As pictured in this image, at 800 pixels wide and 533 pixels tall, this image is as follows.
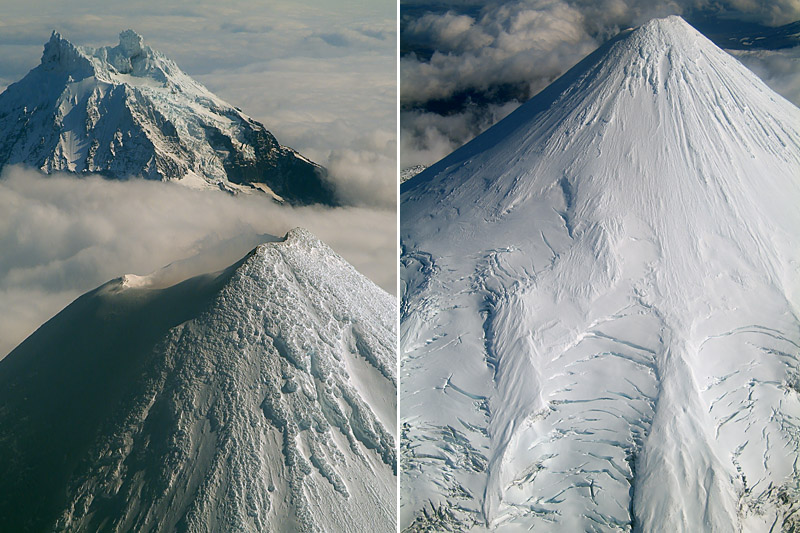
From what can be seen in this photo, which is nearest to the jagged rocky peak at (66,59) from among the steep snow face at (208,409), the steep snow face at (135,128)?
the steep snow face at (135,128)

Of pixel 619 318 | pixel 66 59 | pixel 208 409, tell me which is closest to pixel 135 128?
pixel 66 59

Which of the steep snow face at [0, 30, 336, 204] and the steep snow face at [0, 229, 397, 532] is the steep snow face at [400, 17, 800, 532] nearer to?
the steep snow face at [0, 229, 397, 532]

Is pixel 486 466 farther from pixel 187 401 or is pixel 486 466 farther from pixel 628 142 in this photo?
pixel 628 142

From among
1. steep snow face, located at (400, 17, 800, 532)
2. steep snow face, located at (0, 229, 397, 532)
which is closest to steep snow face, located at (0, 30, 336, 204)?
steep snow face, located at (0, 229, 397, 532)

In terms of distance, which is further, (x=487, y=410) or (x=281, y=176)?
(x=281, y=176)

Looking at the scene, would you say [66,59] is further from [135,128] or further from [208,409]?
[208,409]

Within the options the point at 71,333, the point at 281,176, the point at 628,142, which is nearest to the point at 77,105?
the point at 281,176
